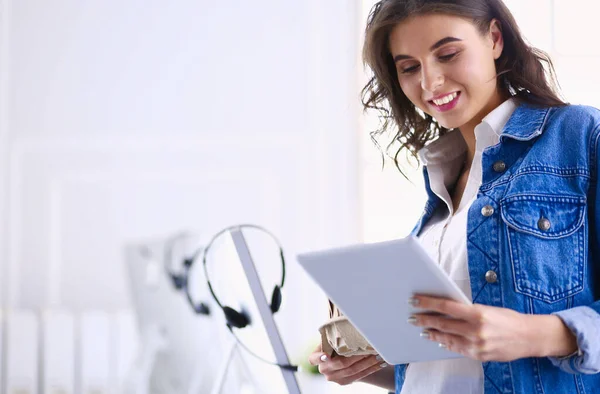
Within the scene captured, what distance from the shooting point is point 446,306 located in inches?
31.3

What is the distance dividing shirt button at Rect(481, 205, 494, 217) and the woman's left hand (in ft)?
0.56

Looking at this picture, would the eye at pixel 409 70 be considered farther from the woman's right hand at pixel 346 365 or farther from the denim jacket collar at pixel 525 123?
the woman's right hand at pixel 346 365

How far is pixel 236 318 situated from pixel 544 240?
28.2 inches

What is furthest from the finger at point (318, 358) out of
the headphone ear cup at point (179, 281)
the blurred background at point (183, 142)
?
the blurred background at point (183, 142)

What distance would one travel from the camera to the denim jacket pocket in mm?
914

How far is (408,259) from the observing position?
2.48 ft

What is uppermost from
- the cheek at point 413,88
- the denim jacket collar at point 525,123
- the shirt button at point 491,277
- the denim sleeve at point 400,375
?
the cheek at point 413,88

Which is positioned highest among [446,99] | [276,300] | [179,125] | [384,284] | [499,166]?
[179,125]

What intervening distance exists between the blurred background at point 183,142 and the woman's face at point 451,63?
2095mm

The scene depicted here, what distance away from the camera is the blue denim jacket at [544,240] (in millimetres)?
913

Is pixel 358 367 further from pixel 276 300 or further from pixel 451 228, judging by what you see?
pixel 276 300

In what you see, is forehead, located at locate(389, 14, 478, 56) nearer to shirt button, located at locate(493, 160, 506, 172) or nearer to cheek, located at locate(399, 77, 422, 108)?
cheek, located at locate(399, 77, 422, 108)

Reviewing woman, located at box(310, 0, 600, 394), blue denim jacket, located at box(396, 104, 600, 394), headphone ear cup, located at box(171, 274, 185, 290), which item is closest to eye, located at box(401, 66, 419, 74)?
woman, located at box(310, 0, 600, 394)

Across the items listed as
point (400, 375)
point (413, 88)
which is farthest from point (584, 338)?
point (413, 88)
